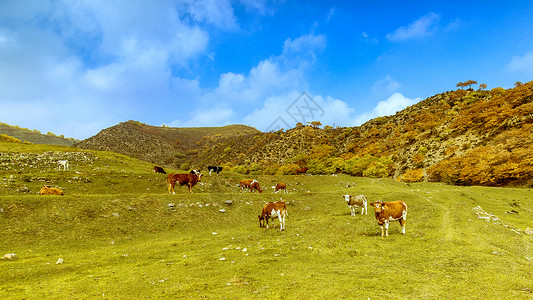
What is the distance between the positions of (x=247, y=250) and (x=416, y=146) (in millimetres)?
58332

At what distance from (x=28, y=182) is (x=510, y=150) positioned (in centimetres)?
6341

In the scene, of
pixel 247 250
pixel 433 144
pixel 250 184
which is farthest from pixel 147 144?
pixel 247 250

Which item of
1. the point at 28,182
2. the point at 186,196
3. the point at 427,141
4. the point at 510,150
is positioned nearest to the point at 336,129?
the point at 427,141

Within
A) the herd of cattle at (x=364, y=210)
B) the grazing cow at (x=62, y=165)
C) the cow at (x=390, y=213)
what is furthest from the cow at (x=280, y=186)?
the grazing cow at (x=62, y=165)

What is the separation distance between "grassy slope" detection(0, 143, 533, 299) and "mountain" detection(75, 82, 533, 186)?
17996 mm

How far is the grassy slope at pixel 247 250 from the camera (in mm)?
7492

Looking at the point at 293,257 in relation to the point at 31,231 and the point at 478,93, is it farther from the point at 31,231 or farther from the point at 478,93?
the point at 478,93

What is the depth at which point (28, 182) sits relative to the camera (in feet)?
85.9

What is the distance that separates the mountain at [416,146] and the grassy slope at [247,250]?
17996 millimetres

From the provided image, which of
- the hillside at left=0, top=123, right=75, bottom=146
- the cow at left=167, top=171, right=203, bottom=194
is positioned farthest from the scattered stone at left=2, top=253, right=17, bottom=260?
the hillside at left=0, top=123, right=75, bottom=146

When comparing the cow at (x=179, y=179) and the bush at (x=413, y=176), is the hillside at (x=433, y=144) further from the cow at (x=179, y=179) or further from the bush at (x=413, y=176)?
the cow at (x=179, y=179)

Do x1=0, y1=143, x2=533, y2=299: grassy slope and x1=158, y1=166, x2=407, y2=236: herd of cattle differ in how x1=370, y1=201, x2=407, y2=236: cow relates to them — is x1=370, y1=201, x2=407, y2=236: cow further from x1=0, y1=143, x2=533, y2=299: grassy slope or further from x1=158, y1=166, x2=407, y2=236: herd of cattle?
x1=0, y1=143, x2=533, y2=299: grassy slope

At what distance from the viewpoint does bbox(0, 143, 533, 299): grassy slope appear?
749 centimetres

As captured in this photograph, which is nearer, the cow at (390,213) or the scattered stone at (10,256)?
the scattered stone at (10,256)
